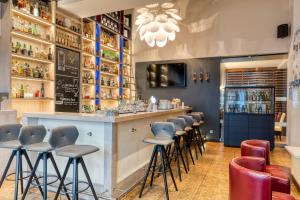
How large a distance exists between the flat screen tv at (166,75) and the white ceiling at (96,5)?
296 centimetres

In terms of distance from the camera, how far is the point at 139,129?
3.56m

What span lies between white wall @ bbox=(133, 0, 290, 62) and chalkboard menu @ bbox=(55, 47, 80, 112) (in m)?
3.11

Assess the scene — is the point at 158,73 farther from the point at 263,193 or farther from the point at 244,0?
the point at 263,193

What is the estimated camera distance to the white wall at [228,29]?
20.6 feet

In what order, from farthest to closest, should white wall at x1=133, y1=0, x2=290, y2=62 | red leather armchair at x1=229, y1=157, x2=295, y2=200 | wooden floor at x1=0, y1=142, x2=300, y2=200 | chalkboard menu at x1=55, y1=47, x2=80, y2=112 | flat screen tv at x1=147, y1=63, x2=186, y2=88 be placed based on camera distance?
flat screen tv at x1=147, y1=63, x2=186, y2=88 → white wall at x1=133, y1=0, x2=290, y2=62 → chalkboard menu at x1=55, y1=47, x2=80, y2=112 → wooden floor at x1=0, y1=142, x2=300, y2=200 → red leather armchair at x1=229, y1=157, x2=295, y2=200

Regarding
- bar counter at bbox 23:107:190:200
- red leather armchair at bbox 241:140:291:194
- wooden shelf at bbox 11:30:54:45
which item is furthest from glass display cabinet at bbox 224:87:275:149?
wooden shelf at bbox 11:30:54:45

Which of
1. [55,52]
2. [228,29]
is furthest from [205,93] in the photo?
[55,52]

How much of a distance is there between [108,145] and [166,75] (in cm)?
513

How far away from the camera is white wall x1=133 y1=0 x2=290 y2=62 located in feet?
20.6

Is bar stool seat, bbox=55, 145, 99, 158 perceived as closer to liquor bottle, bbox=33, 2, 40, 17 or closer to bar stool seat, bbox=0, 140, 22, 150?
bar stool seat, bbox=0, 140, 22, 150

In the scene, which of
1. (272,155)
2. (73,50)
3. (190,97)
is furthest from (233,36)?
(73,50)

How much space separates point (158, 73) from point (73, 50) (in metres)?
3.14

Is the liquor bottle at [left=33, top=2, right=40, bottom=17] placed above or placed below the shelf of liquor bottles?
above

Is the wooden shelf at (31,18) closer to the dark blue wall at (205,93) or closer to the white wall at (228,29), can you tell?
the white wall at (228,29)
